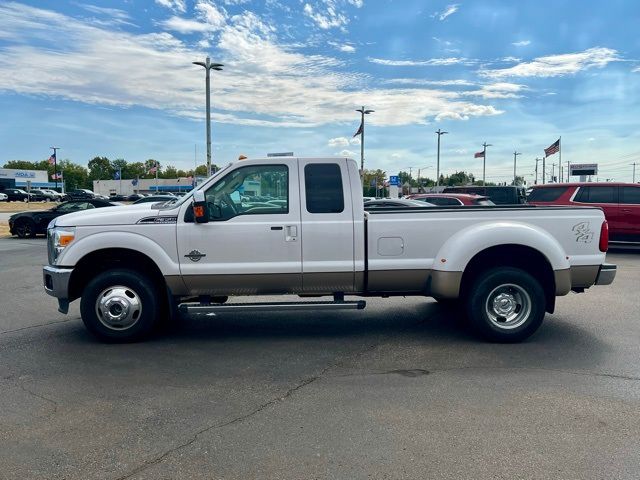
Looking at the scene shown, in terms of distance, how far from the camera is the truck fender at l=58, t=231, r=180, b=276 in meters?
5.62

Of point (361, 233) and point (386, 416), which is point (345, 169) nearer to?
point (361, 233)

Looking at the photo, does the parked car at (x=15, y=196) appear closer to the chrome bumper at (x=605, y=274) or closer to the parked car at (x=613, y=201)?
the parked car at (x=613, y=201)

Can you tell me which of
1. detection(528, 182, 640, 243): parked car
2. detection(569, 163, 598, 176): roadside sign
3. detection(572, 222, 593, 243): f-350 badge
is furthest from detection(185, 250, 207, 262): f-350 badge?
detection(569, 163, 598, 176): roadside sign

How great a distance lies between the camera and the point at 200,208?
5.55 meters

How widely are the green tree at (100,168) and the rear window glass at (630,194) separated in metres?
146

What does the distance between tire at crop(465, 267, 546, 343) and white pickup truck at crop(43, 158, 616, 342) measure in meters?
0.01

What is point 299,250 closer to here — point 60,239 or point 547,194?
point 60,239

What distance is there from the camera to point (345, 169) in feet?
19.5

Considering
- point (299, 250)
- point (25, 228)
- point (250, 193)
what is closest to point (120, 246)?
point (250, 193)

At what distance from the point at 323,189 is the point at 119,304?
8.60 ft

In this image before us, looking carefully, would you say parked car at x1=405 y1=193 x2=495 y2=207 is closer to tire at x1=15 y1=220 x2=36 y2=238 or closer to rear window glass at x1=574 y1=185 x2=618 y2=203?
rear window glass at x1=574 y1=185 x2=618 y2=203

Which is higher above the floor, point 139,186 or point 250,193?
point 139,186

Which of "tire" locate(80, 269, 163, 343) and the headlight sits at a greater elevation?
the headlight

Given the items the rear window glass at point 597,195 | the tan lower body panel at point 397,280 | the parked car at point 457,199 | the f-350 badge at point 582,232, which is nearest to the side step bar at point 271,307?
the tan lower body panel at point 397,280
